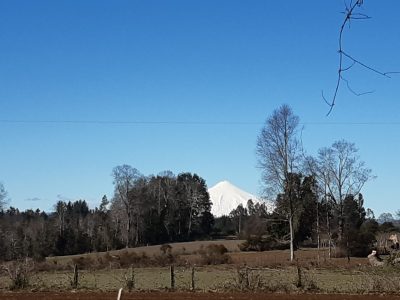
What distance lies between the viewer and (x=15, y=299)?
970 inches

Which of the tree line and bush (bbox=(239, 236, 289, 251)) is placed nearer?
bush (bbox=(239, 236, 289, 251))

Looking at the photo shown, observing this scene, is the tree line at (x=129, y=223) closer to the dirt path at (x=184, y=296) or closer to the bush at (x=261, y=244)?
the bush at (x=261, y=244)

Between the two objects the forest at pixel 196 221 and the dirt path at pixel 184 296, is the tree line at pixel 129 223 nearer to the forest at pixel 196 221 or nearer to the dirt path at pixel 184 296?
the forest at pixel 196 221

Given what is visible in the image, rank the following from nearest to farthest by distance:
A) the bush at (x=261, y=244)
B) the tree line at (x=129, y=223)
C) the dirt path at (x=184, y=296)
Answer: the dirt path at (x=184, y=296)
the bush at (x=261, y=244)
the tree line at (x=129, y=223)

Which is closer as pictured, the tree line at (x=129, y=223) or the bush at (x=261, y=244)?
the bush at (x=261, y=244)

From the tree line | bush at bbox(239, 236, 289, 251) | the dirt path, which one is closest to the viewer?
the dirt path

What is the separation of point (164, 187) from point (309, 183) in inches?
2296

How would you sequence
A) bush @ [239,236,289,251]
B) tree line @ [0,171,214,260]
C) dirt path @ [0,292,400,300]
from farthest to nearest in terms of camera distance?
1. tree line @ [0,171,214,260]
2. bush @ [239,236,289,251]
3. dirt path @ [0,292,400,300]

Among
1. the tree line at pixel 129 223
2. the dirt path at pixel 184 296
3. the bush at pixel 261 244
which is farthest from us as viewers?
the tree line at pixel 129 223

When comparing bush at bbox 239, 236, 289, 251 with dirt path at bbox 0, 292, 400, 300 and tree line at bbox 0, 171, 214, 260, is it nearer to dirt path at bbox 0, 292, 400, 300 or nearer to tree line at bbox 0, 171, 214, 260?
tree line at bbox 0, 171, 214, 260

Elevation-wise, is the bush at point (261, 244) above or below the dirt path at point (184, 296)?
above

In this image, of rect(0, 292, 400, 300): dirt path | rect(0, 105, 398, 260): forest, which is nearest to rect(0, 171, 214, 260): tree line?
rect(0, 105, 398, 260): forest

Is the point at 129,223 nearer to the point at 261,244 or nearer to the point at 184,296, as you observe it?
the point at 261,244

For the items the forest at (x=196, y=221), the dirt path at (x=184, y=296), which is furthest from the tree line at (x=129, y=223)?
the dirt path at (x=184, y=296)
